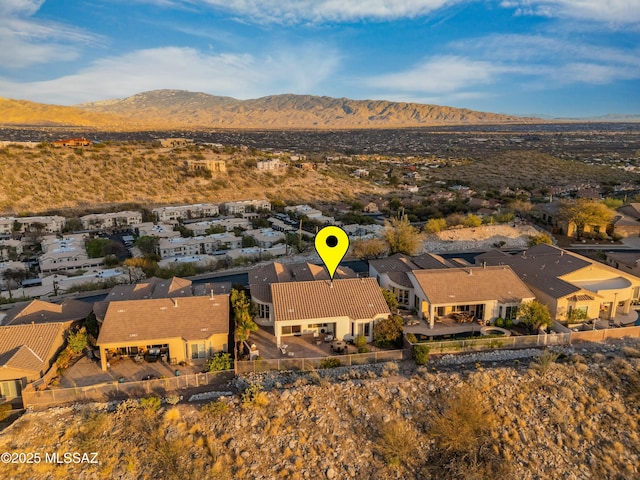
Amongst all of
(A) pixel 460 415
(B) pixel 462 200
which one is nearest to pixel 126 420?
(A) pixel 460 415

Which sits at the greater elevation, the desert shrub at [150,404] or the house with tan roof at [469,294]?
the house with tan roof at [469,294]

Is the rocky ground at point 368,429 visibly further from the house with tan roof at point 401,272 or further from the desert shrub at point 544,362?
the house with tan roof at point 401,272

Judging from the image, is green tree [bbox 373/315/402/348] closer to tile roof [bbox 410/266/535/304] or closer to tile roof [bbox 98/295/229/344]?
tile roof [bbox 410/266/535/304]

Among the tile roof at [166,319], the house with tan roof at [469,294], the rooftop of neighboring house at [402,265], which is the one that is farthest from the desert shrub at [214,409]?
the rooftop of neighboring house at [402,265]

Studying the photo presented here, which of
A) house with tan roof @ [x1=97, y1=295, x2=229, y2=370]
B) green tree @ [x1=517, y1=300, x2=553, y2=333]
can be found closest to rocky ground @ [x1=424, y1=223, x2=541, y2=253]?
green tree @ [x1=517, y1=300, x2=553, y2=333]

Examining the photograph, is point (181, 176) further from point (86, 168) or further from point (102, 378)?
point (102, 378)

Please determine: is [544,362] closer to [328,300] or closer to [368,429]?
[368,429]

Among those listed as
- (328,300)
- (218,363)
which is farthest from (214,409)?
(328,300)
